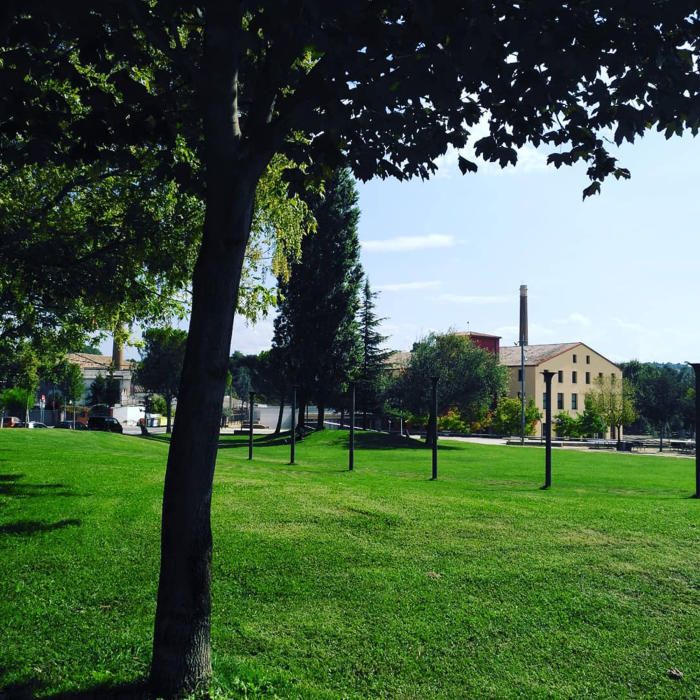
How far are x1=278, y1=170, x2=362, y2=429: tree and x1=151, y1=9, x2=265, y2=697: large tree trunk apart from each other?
134ft

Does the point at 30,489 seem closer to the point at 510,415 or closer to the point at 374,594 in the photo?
the point at 374,594

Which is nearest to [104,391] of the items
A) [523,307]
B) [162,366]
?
[162,366]

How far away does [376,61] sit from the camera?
4445 mm

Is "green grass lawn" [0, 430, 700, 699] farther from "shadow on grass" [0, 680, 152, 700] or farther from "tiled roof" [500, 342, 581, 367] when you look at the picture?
"tiled roof" [500, 342, 581, 367]

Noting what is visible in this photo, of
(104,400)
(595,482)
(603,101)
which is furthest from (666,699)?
(104,400)

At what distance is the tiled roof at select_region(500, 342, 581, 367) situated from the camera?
7631 cm

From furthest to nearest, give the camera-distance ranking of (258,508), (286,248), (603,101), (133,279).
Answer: (286,248) → (133,279) → (258,508) → (603,101)

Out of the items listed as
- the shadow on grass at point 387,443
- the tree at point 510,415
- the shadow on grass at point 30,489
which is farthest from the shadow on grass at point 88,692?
the tree at point 510,415

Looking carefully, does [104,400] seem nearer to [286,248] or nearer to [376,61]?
[286,248]

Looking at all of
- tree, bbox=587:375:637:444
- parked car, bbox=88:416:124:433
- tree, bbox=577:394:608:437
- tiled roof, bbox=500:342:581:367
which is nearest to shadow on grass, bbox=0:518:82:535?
parked car, bbox=88:416:124:433

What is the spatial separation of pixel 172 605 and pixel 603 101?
4.85 m

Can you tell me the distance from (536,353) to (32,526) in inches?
2995

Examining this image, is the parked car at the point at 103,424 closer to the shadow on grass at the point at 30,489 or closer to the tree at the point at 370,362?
the tree at the point at 370,362

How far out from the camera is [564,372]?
251 ft
